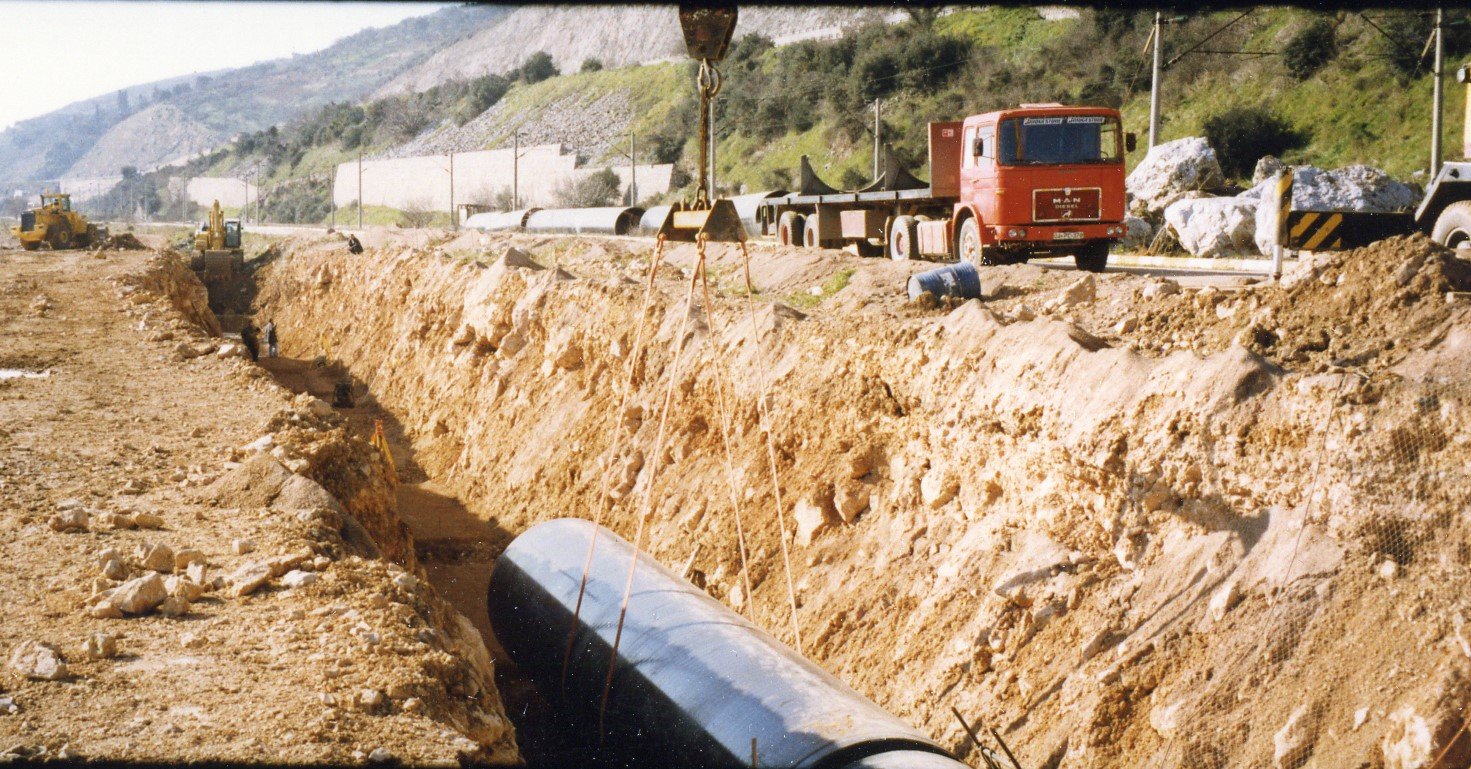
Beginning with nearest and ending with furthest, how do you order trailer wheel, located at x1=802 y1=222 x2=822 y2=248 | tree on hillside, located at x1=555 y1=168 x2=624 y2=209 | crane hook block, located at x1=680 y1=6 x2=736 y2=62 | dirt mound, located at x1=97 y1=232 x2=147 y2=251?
crane hook block, located at x1=680 y1=6 x2=736 y2=62, trailer wheel, located at x1=802 y1=222 x2=822 y2=248, dirt mound, located at x1=97 y1=232 x2=147 y2=251, tree on hillside, located at x1=555 y1=168 x2=624 y2=209

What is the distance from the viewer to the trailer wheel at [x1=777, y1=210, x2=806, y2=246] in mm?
27266

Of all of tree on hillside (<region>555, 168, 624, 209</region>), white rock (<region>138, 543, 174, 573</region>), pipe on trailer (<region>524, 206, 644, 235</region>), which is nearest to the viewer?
white rock (<region>138, 543, 174, 573</region>)

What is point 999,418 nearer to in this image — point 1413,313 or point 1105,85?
point 1413,313

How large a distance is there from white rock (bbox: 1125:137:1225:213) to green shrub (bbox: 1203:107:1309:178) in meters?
5.52

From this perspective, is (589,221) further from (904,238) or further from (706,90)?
(706,90)

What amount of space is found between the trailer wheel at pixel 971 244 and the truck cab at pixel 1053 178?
0.29 metres

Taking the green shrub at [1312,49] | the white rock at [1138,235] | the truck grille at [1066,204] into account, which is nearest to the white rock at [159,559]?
the truck grille at [1066,204]

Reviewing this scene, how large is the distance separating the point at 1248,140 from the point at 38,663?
32.7 meters

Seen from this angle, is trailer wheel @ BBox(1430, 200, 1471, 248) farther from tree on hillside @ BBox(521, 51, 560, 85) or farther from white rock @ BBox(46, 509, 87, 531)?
tree on hillside @ BBox(521, 51, 560, 85)

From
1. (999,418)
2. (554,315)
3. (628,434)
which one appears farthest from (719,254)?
(999,418)

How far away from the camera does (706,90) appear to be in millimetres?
7375

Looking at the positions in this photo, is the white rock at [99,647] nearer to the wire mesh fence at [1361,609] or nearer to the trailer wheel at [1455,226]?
the wire mesh fence at [1361,609]

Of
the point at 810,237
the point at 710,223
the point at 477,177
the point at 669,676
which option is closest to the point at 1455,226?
the point at 710,223

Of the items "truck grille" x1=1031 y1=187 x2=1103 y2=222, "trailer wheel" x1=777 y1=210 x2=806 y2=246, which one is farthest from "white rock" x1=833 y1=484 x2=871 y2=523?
"trailer wheel" x1=777 y1=210 x2=806 y2=246
